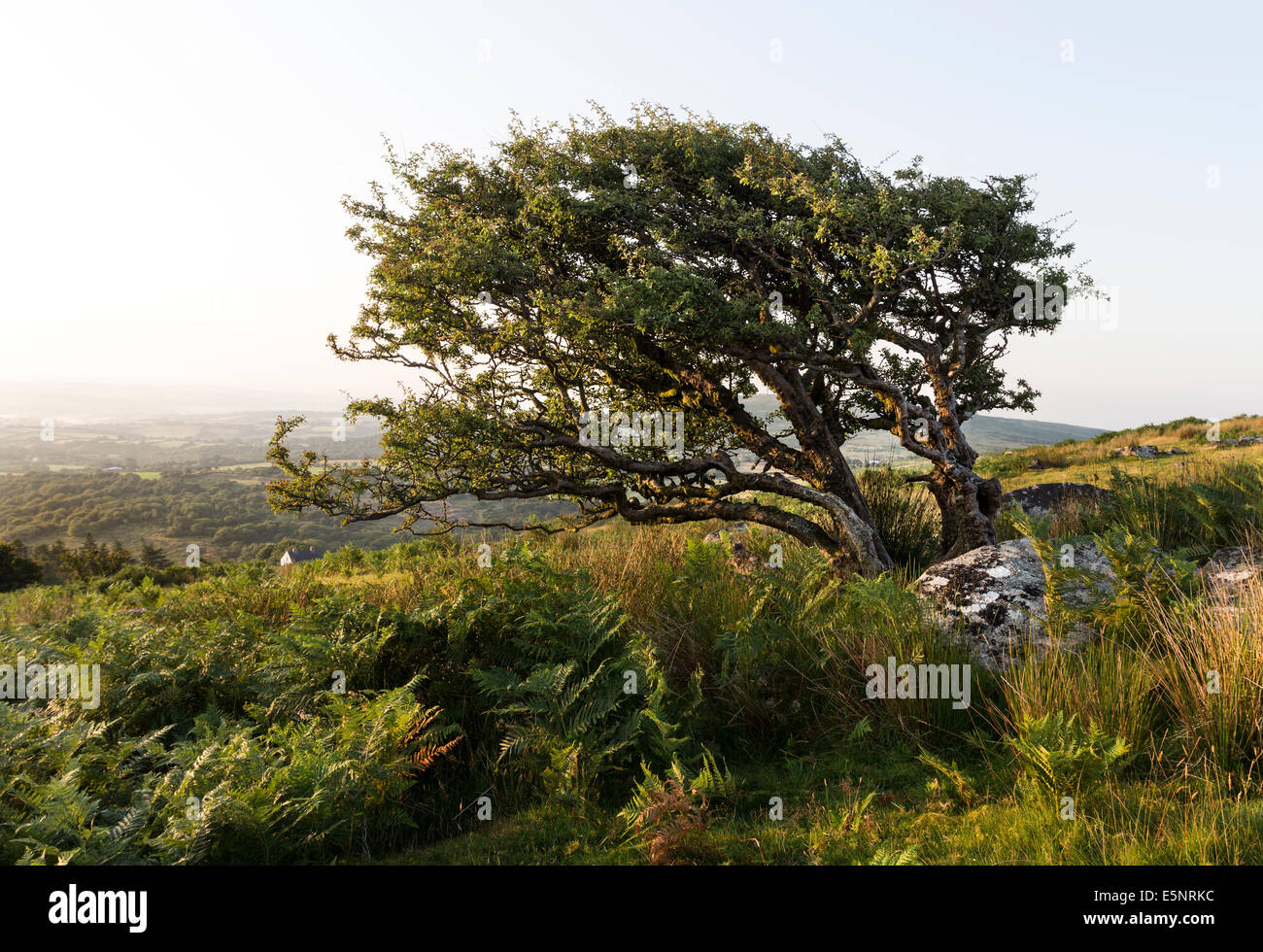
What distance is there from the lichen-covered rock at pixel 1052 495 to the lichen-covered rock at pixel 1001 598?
650 centimetres

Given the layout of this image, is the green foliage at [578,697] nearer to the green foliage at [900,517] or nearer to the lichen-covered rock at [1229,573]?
the lichen-covered rock at [1229,573]

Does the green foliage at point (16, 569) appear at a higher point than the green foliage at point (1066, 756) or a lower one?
lower

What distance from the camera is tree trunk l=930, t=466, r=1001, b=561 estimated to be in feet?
38.2

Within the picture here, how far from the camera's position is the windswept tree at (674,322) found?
36.7 feet

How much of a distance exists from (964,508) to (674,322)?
6172 millimetres

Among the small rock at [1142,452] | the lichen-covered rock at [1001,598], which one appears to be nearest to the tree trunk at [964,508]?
the lichen-covered rock at [1001,598]

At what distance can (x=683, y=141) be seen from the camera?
12.3 m

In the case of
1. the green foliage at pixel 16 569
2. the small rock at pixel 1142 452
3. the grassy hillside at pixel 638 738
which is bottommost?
the green foliage at pixel 16 569

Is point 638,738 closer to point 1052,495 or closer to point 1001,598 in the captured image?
point 1001,598

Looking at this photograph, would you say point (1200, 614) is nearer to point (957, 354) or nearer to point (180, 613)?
point (957, 354)

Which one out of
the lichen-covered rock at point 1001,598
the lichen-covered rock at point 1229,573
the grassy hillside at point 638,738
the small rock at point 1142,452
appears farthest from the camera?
the small rock at point 1142,452

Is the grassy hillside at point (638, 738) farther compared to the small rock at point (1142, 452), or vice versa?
the small rock at point (1142, 452)

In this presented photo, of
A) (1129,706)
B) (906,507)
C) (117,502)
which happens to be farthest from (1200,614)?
(117,502)
